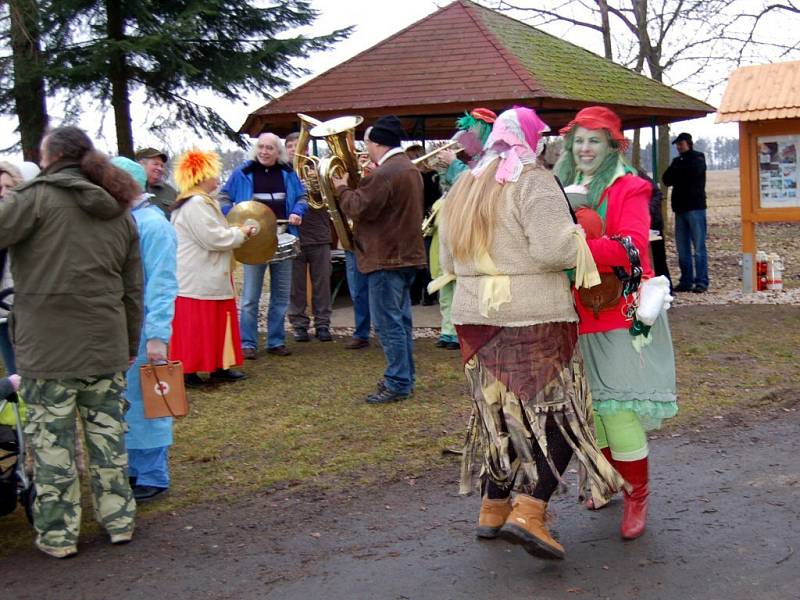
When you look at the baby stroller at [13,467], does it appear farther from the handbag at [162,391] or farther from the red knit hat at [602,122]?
the red knit hat at [602,122]

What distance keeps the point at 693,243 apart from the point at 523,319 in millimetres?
9967

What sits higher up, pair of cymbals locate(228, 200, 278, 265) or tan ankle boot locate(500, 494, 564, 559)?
pair of cymbals locate(228, 200, 278, 265)

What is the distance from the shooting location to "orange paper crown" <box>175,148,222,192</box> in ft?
23.7

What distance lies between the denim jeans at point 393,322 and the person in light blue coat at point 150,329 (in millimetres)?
2213

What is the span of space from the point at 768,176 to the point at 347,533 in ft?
31.6

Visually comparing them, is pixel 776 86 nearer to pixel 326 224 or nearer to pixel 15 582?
pixel 326 224

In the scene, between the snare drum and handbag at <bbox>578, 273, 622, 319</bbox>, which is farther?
the snare drum

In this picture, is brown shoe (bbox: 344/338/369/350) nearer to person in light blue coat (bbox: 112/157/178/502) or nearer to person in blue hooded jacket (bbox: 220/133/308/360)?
person in blue hooded jacket (bbox: 220/133/308/360)

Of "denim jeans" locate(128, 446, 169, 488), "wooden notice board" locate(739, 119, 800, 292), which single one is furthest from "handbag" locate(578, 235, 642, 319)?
"wooden notice board" locate(739, 119, 800, 292)

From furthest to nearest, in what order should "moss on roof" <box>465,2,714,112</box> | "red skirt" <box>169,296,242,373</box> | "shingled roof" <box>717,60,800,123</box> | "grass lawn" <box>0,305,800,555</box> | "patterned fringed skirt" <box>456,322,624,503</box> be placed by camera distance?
"shingled roof" <box>717,60,800,123</box> < "moss on roof" <box>465,2,714,112</box> < "red skirt" <box>169,296,242,373</box> < "grass lawn" <box>0,305,800,555</box> < "patterned fringed skirt" <box>456,322,624,503</box>

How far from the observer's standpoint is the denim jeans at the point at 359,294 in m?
9.22

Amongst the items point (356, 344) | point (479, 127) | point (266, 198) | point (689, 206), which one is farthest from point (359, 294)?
point (689, 206)

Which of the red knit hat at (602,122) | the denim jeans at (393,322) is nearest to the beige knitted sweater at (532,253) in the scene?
the red knit hat at (602,122)

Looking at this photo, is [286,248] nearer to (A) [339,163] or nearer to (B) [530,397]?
(A) [339,163]
